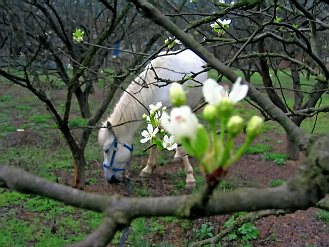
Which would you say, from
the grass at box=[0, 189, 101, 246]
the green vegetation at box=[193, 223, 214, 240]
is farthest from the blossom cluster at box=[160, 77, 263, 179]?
the grass at box=[0, 189, 101, 246]

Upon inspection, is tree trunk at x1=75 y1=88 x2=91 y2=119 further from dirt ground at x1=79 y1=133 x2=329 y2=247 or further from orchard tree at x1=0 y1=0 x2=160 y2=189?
dirt ground at x1=79 y1=133 x2=329 y2=247

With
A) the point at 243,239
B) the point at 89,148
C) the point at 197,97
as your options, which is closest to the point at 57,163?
the point at 89,148

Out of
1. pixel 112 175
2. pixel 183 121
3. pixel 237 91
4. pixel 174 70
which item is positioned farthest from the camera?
pixel 174 70

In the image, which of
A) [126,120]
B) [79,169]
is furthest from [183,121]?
[79,169]

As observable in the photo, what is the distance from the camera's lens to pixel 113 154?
575 cm

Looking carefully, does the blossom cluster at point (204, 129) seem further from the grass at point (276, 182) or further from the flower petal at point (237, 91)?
the grass at point (276, 182)

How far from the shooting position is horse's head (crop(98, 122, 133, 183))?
5746 mm

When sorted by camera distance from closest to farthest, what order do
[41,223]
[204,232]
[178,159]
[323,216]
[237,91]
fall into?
[237,91], [204,232], [41,223], [323,216], [178,159]

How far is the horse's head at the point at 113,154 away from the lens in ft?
18.9

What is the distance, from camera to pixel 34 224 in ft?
16.2

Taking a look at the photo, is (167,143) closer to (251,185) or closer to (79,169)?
(79,169)

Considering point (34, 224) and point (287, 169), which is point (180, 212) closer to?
point (34, 224)

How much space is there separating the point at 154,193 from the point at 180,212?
5.51 m

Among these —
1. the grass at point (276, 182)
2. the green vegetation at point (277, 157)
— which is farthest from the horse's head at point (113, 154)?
the green vegetation at point (277, 157)
